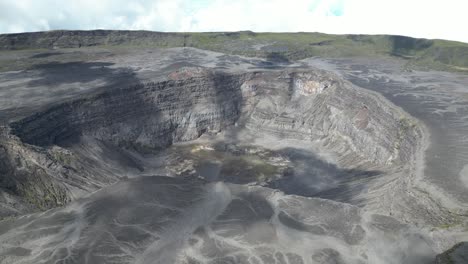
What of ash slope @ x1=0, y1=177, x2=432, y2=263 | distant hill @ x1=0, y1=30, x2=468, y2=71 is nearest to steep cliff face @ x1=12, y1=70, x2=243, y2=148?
ash slope @ x1=0, y1=177, x2=432, y2=263

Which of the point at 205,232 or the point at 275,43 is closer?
the point at 205,232

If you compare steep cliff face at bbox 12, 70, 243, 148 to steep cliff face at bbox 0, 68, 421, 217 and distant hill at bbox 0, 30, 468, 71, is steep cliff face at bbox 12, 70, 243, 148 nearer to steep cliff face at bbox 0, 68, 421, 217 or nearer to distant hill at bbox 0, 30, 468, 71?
steep cliff face at bbox 0, 68, 421, 217

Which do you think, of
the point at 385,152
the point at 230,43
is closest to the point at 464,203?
the point at 385,152

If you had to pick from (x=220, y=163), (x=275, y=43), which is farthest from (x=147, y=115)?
(x=275, y=43)

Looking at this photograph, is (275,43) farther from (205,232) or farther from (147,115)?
(205,232)

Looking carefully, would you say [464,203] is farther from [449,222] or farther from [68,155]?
[68,155]

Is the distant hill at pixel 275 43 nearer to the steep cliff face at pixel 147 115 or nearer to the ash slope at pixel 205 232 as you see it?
the steep cliff face at pixel 147 115
